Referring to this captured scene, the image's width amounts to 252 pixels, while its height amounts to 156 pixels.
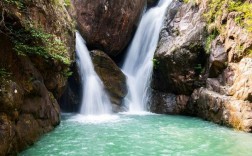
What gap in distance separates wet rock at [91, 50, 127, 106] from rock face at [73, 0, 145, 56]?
3.06 ft

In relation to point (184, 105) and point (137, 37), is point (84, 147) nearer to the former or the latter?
point (184, 105)

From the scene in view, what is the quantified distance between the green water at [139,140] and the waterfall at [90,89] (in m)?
2.38

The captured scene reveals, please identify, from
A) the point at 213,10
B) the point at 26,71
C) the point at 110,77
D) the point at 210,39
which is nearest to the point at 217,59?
the point at 210,39

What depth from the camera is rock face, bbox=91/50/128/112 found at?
14.4 m

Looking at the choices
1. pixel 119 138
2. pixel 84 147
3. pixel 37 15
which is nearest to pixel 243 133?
pixel 119 138

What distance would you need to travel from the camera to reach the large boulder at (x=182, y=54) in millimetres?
13109

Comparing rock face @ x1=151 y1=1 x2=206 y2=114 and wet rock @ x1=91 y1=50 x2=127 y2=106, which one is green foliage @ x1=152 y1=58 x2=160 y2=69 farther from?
wet rock @ x1=91 y1=50 x2=127 y2=106

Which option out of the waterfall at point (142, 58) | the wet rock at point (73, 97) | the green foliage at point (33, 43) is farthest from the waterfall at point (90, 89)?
the green foliage at point (33, 43)

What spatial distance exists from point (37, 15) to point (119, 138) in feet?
13.4

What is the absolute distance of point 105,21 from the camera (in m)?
15.6

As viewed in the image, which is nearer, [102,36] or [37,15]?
[37,15]

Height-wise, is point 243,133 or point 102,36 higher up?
point 102,36

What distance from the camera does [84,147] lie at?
7105mm

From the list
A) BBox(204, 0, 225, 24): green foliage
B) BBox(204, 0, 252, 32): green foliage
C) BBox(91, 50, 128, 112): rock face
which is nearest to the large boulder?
BBox(204, 0, 225, 24): green foliage
